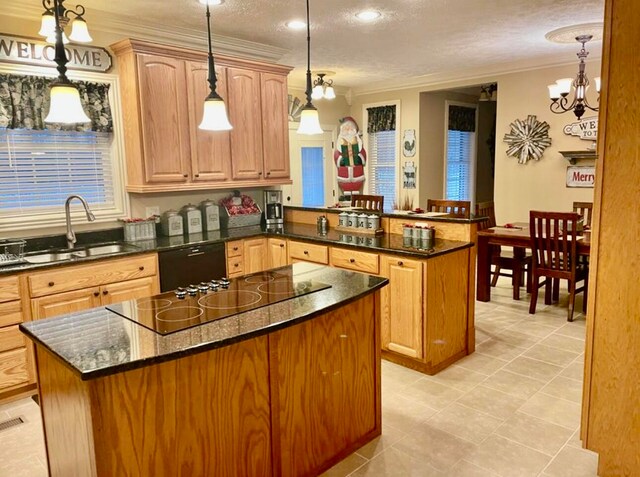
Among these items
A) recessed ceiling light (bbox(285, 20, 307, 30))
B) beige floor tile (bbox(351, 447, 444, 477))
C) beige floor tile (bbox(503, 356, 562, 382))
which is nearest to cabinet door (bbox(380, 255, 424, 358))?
beige floor tile (bbox(503, 356, 562, 382))

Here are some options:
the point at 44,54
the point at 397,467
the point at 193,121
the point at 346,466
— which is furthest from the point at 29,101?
the point at 397,467

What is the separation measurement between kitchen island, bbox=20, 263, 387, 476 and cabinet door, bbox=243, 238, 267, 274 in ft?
6.28

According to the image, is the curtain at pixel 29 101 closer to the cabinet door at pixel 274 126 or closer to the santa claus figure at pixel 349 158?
the cabinet door at pixel 274 126

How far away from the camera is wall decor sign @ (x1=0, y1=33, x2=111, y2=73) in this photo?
3352mm

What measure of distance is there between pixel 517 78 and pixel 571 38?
1453 mm

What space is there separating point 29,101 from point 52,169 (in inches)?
20.3

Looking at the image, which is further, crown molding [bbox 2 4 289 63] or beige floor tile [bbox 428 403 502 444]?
crown molding [bbox 2 4 289 63]

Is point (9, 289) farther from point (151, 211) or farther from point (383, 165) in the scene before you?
point (383, 165)

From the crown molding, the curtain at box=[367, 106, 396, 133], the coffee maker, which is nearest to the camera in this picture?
the crown molding

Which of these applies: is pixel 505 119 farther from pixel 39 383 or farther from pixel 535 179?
pixel 39 383

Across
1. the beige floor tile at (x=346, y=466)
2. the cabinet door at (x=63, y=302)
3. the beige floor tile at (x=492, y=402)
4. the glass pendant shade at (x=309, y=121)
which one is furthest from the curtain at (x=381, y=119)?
the beige floor tile at (x=346, y=466)

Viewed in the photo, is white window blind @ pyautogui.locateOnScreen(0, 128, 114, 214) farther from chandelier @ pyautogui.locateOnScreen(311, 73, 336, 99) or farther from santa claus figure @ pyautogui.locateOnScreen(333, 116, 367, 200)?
santa claus figure @ pyautogui.locateOnScreen(333, 116, 367, 200)

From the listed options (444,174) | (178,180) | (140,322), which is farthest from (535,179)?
(140,322)

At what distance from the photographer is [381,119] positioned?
25.2ft
